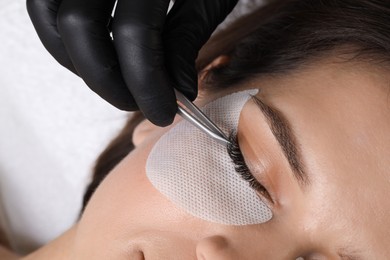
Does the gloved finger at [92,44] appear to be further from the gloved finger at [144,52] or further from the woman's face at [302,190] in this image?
the woman's face at [302,190]

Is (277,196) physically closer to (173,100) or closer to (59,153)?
(173,100)

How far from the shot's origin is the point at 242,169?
2.91ft

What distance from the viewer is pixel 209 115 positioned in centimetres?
97

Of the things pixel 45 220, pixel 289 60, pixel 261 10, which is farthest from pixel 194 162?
pixel 45 220

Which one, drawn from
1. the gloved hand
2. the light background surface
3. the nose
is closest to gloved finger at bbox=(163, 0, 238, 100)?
the gloved hand

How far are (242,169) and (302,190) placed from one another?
11 centimetres

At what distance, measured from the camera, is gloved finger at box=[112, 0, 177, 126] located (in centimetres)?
83

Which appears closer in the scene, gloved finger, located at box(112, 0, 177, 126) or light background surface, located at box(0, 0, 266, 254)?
gloved finger, located at box(112, 0, 177, 126)

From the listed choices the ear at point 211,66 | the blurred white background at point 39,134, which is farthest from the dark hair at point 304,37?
the blurred white background at point 39,134

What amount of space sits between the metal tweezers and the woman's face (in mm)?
35

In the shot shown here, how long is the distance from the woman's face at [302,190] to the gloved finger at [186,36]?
114 millimetres

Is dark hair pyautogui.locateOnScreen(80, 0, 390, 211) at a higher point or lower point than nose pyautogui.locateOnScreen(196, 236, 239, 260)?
higher

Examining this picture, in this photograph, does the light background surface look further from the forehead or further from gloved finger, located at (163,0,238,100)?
the forehead

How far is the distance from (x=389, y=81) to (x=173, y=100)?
363 mm
